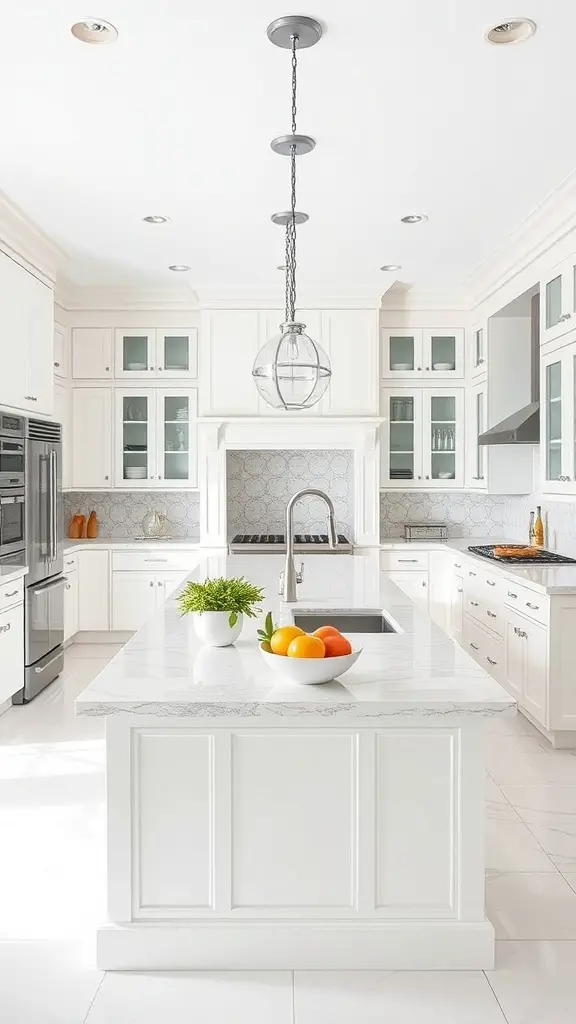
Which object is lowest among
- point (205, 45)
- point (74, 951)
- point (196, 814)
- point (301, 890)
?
point (74, 951)

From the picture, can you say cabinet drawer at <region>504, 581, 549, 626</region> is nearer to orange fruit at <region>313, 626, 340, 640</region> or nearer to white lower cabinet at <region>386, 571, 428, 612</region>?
white lower cabinet at <region>386, 571, 428, 612</region>

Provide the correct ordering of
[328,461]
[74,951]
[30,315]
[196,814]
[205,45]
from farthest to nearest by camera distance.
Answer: [328,461] → [30,315] → [205,45] → [74,951] → [196,814]

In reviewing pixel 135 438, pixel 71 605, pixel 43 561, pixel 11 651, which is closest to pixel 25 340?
pixel 43 561

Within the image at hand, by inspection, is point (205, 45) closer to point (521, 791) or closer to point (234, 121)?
point (234, 121)

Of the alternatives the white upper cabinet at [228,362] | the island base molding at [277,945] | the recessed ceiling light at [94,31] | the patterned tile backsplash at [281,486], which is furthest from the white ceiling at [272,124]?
the island base molding at [277,945]

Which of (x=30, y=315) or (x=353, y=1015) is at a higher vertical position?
(x=30, y=315)

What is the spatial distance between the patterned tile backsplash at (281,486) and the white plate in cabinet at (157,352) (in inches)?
33.7

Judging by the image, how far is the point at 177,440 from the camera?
6.76 meters

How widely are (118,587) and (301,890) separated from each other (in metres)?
4.52

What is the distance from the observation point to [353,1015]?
2.03 meters

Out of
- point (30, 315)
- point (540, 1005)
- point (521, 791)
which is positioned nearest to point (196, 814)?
point (540, 1005)

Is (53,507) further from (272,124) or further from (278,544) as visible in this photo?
(272,124)

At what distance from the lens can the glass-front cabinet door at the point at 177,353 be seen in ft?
21.9

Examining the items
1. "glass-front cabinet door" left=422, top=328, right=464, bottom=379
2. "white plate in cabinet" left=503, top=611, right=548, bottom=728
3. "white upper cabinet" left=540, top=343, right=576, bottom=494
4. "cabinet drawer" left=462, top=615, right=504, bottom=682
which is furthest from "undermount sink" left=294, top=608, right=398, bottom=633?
"glass-front cabinet door" left=422, top=328, right=464, bottom=379
